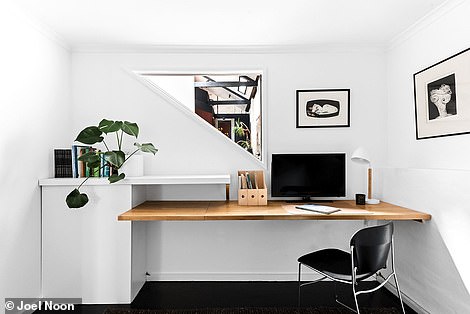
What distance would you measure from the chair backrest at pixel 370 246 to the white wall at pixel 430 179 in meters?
0.45

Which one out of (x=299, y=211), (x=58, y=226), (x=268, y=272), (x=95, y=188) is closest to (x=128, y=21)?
(x=95, y=188)

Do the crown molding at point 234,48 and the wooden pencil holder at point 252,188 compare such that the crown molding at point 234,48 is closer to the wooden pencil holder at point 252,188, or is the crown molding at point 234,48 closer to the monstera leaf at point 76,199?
the wooden pencil holder at point 252,188

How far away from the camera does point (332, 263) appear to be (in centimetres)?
299

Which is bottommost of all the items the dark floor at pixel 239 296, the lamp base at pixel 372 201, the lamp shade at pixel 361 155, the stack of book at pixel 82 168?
the dark floor at pixel 239 296

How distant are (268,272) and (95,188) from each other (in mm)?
1823

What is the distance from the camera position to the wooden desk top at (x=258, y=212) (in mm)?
3031

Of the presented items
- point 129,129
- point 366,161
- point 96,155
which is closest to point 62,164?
point 96,155

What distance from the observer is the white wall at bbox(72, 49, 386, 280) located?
393 centimetres

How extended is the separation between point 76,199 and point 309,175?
206cm

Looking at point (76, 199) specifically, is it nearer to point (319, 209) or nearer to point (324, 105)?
point (319, 209)

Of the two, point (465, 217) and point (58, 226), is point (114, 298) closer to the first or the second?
point (58, 226)

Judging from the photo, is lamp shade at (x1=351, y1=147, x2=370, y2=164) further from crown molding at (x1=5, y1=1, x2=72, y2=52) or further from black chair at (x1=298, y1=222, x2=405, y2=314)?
crown molding at (x1=5, y1=1, x2=72, y2=52)

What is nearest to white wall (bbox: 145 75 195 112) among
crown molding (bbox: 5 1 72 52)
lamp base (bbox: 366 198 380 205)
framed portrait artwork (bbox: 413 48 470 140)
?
crown molding (bbox: 5 1 72 52)

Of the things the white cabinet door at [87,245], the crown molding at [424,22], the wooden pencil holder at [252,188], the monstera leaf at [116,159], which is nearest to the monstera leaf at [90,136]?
the monstera leaf at [116,159]
